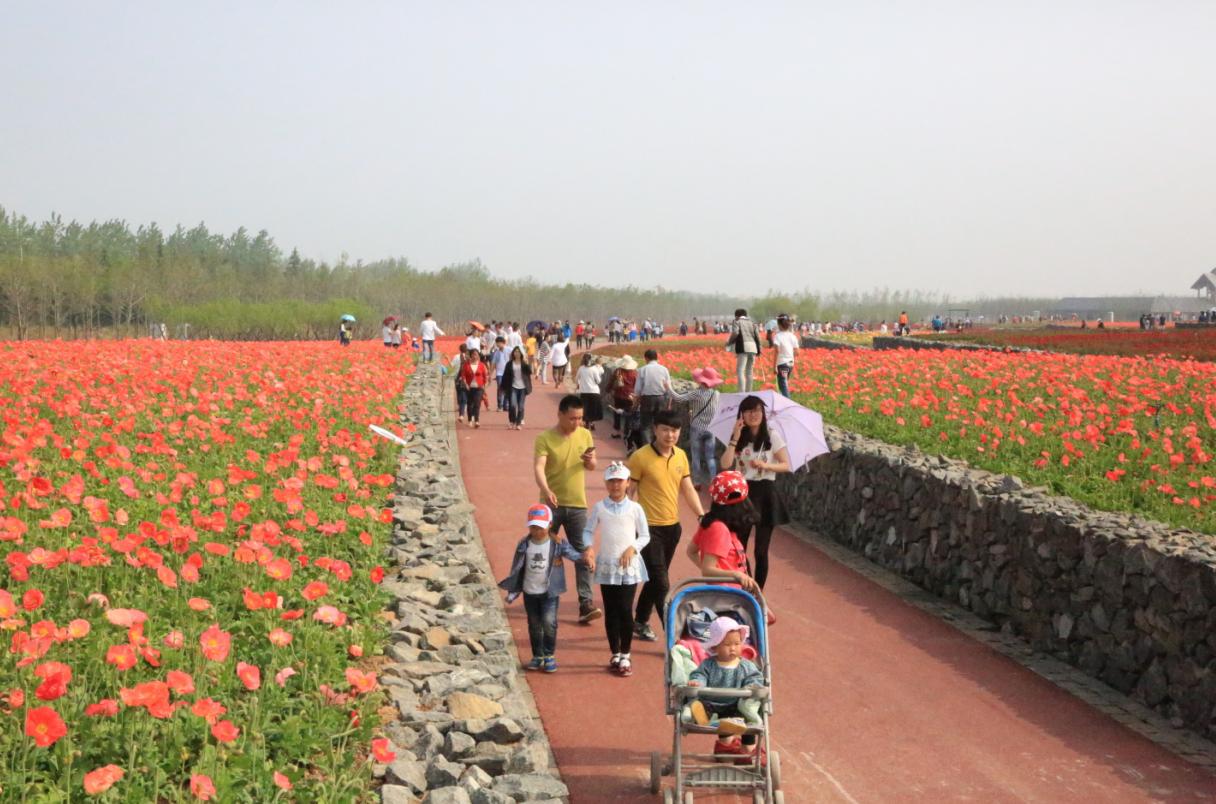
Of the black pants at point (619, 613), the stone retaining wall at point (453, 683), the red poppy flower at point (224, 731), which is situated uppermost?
the red poppy flower at point (224, 731)

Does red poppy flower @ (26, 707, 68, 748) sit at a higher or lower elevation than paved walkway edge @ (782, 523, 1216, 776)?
higher

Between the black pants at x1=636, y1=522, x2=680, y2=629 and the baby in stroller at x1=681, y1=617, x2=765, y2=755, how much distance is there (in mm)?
2511

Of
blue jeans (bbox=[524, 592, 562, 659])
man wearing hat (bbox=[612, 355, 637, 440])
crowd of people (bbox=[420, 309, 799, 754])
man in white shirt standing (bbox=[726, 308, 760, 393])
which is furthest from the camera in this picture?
man in white shirt standing (bbox=[726, 308, 760, 393])

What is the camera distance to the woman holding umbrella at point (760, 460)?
941cm

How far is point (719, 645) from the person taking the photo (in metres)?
6.03

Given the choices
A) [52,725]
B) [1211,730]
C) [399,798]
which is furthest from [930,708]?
[52,725]

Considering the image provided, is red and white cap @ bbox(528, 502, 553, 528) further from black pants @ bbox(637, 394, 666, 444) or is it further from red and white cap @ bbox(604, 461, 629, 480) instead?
black pants @ bbox(637, 394, 666, 444)

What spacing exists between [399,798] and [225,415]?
10.4 meters

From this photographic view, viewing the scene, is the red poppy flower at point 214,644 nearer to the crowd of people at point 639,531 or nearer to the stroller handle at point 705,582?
the crowd of people at point 639,531

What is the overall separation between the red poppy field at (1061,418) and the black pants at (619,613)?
15.6 ft

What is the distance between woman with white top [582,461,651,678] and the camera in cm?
804

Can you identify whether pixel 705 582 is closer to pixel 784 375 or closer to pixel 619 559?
pixel 619 559

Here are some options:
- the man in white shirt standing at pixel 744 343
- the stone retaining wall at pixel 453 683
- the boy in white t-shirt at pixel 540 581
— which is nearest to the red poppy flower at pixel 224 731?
the stone retaining wall at pixel 453 683

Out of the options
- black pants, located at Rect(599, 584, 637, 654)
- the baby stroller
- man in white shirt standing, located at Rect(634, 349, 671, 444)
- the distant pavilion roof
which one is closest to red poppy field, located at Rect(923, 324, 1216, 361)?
man in white shirt standing, located at Rect(634, 349, 671, 444)
